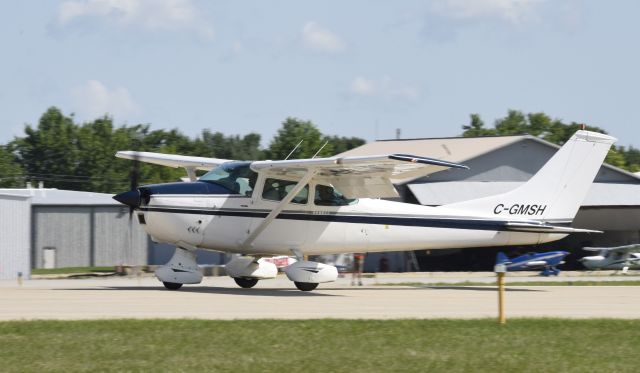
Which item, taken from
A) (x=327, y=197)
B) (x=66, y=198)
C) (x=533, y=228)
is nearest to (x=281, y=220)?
(x=327, y=197)

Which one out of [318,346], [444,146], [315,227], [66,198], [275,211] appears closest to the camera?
[318,346]

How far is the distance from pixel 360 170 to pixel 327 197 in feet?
5.28

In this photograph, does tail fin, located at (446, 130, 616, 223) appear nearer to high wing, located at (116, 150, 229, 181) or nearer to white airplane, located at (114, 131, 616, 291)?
white airplane, located at (114, 131, 616, 291)

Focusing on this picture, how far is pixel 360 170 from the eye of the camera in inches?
798

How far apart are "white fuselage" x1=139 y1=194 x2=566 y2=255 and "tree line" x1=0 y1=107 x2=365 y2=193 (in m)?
61.3

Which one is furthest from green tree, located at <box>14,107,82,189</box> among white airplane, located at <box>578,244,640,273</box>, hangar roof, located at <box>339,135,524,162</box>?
white airplane, located at <box>578,244,640,273</box>

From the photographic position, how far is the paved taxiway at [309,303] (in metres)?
15.6

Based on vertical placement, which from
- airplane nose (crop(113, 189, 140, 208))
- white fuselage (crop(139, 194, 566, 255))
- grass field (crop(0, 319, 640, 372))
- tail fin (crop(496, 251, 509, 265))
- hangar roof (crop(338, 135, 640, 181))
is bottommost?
tail fin (crop(496, 251, 509, 265))

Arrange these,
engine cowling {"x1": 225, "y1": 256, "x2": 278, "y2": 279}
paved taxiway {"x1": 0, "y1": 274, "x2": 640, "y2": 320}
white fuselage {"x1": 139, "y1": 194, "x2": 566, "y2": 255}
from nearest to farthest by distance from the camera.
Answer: paved taxiway {"x1": 0, "y1": 274, "x2": 640, "y2": 320} < white fuselage {"x1": 139, "y1": 194, "x2": 566, "y2": 255} < engine cowling {"x1": 225, "y1": 256, "x2": 278, "y2": 279}

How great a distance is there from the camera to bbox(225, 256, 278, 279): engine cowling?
2205 cm

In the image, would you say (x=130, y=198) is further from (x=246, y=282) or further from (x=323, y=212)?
(x=323, y=212)

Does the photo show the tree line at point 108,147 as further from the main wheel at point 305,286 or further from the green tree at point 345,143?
the main wheel at point 305,286

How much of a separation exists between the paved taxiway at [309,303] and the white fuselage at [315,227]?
102 cm

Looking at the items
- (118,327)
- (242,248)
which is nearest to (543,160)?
(242,248)
